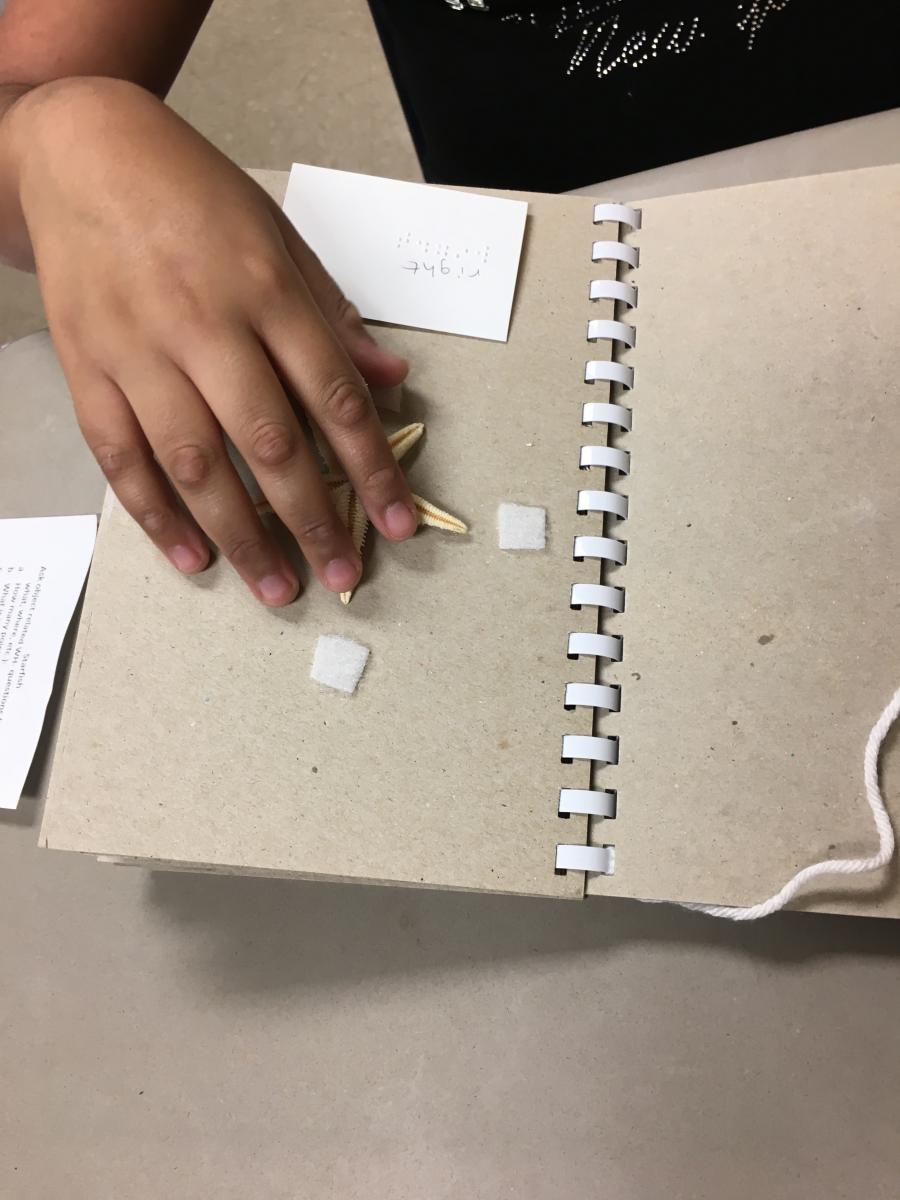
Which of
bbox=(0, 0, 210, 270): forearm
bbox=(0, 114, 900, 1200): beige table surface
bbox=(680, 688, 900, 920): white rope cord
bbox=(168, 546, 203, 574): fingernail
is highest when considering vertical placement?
bbox=(0, 0, 210, 270): forearm

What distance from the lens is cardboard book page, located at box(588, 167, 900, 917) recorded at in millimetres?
489

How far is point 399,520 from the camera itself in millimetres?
515

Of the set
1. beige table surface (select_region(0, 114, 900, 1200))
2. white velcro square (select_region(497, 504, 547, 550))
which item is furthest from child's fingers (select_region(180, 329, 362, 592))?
beige table surface (select_region(0, 114, 900, 1200))

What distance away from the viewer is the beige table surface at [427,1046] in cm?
53

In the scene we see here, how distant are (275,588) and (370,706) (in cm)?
9

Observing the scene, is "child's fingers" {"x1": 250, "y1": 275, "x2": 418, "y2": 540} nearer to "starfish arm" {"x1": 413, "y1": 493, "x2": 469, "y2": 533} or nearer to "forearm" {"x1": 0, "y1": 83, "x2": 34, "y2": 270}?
"starfish arm" {"x1": 413, "y1": 493, "x2": 469, "y2": 533}

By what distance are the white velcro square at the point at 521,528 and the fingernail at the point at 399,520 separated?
0.06m

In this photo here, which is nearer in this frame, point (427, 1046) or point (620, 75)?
point (427, 1046)

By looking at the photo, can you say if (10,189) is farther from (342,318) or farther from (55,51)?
(342,318)

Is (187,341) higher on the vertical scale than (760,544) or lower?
higher

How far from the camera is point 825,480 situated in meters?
0.54

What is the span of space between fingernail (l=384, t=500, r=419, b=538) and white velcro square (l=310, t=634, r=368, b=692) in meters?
0.07

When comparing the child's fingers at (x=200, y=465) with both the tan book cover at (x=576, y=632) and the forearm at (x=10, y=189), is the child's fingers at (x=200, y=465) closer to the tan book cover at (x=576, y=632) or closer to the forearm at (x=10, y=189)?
the tan book cover at (x=576, y=632)

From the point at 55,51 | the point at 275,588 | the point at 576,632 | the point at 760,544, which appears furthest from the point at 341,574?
the point at 55,51
